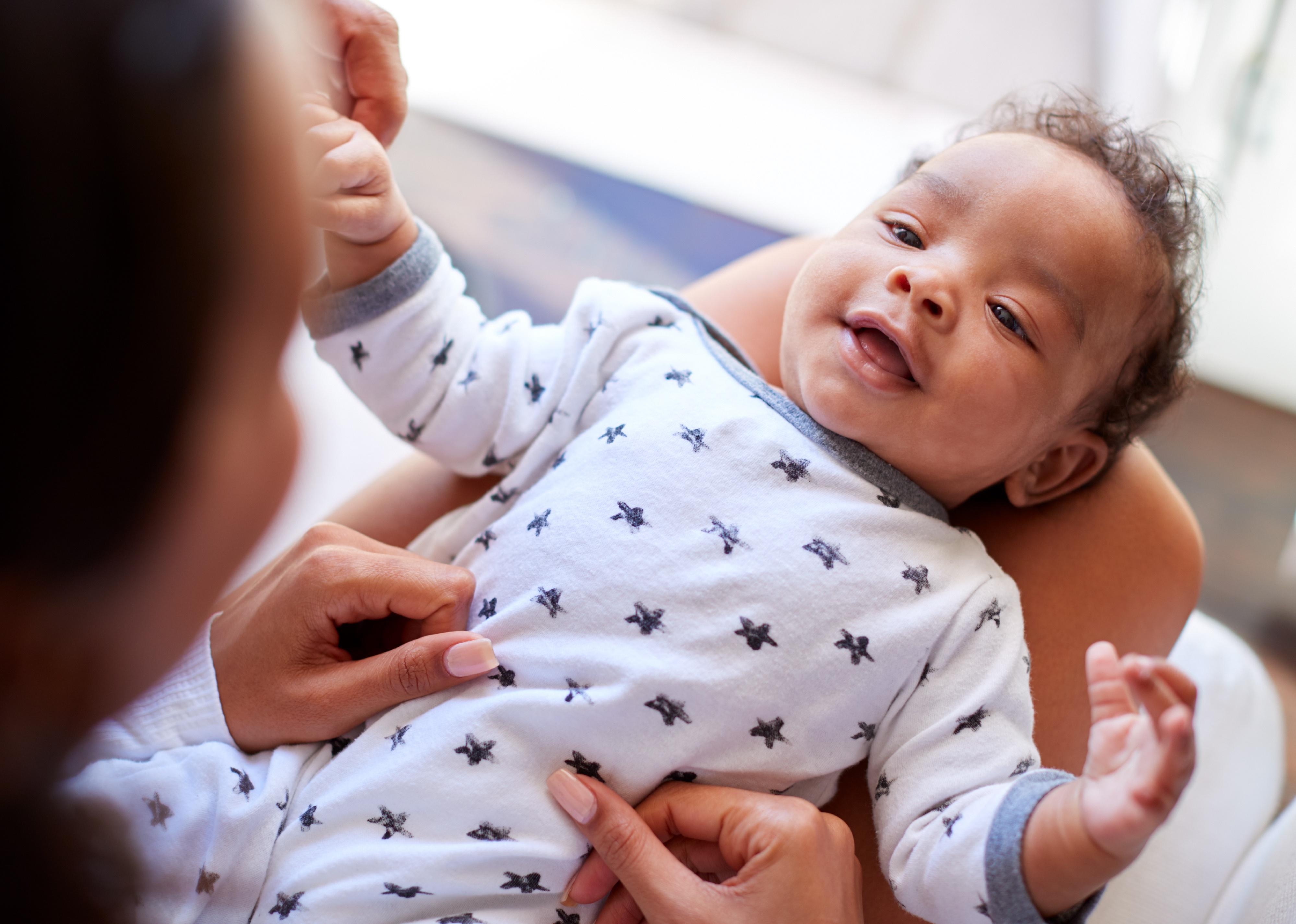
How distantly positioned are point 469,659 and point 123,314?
514 mm

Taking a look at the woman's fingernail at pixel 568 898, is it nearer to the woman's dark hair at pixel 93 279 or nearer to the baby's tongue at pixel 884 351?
the woman's dark hair at pixel 93 279

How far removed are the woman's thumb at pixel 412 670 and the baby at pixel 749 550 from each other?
3 centimetres

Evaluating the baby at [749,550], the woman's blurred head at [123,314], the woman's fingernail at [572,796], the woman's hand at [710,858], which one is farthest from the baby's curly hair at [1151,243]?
the woman's blurred head at [123,314]

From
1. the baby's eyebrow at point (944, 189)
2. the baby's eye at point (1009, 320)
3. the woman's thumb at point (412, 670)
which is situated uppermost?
the baby's eyebrow at point (944, 189)

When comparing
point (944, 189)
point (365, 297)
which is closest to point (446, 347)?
point (365, 297)

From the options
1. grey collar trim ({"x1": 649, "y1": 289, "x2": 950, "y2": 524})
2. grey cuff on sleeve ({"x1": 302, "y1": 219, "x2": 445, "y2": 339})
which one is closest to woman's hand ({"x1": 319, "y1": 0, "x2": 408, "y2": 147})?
grey cuff on sleeve ({"x1": 302, "y1": 219, "x2": 445, "y2": 339})

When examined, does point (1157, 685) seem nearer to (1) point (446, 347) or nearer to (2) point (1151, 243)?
(2) point (1151, 243)

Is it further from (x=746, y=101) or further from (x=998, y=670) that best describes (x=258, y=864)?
(x=746, y=101)

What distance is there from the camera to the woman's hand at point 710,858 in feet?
2.67

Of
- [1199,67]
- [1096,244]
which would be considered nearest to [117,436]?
[1096,244]

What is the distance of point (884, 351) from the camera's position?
3.27ft

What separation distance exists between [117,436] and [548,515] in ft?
1.77

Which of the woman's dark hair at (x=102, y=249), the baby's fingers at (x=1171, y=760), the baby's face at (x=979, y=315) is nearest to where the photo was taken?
the woman's dark hair at (x=102, y=249)

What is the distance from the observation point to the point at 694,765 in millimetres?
919
